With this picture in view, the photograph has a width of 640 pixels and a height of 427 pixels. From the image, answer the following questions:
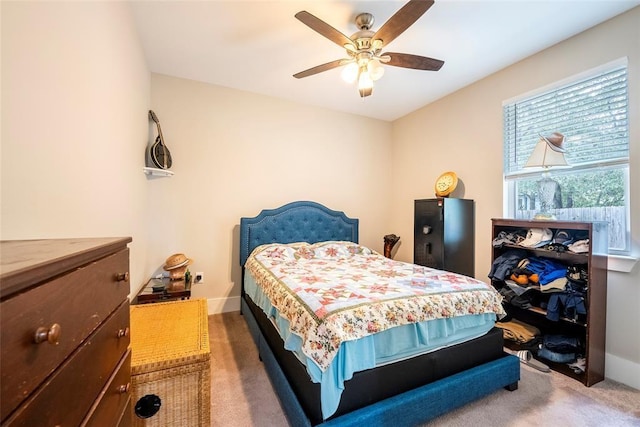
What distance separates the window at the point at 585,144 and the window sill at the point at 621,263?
0.27 ft

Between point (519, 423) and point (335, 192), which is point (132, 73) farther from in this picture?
point (519, 423)

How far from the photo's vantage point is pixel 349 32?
2416 mm

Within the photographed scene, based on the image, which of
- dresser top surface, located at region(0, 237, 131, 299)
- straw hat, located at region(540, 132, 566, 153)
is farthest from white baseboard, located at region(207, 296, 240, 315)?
straw hat, located at region(540, 132, 566, 153)

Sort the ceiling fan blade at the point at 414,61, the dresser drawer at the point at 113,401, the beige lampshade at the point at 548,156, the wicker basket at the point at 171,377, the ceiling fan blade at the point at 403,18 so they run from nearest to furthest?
the dresser drawer at the point at 113,401 < the wicker basket at the point at 171,377 < the ceiling fan blade at the point at 403,18 < the ceiling fan blade at the point at 414,61 < the beige lampshade at the point at 548,156

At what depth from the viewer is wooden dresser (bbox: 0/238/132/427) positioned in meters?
0.45

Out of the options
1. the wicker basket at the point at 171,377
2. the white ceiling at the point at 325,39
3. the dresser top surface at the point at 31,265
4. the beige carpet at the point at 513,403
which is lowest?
the beige carpet at the point at 513,403

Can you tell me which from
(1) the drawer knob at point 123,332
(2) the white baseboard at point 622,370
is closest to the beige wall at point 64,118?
(1) the drawer knob at point 123,332

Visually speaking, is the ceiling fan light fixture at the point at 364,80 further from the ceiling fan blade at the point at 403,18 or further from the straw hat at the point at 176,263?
the straw hat at the point at 176,263

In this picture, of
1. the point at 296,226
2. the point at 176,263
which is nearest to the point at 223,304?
the point at 176,263

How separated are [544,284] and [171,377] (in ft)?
9.08

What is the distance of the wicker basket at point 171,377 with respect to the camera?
4.33ft

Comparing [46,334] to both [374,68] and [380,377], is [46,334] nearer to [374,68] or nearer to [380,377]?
[380,377]

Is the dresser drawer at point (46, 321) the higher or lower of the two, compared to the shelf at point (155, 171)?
lower

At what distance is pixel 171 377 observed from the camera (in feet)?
4.48
